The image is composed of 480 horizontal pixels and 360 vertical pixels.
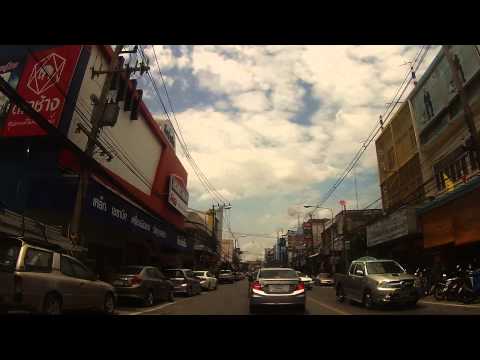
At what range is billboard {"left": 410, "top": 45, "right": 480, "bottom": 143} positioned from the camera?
18547mm

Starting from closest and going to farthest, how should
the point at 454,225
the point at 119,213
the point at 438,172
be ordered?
the point at 119,213 < the point at 454,225 < the point at 438,172

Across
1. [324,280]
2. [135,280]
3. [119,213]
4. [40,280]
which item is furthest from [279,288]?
[324,280]

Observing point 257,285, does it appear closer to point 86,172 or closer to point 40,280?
point 40,280

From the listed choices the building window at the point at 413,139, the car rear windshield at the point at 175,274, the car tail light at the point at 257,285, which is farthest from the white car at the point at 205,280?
the building window at the point at 413,139

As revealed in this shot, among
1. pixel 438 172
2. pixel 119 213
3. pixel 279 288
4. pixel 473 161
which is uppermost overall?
pixel 438 172

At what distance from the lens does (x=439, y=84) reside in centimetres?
2169

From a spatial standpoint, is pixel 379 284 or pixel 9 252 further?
pixel 379 284

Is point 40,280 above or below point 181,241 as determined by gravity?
below

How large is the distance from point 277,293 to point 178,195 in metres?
27.1

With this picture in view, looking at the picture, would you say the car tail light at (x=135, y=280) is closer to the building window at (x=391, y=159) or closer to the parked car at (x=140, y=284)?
the parked car at (x=140, y=284)

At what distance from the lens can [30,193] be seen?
622 inches

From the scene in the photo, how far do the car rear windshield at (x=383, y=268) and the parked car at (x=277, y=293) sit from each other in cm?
352
